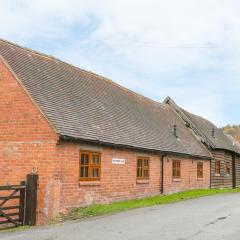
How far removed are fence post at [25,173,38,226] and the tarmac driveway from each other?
1494 mm

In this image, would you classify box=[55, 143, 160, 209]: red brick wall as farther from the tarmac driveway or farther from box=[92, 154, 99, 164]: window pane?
the tarmac driveway

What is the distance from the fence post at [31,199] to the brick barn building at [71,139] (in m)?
0.62

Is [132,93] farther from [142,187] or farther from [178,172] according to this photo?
[142,187]

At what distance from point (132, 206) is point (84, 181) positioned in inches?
88.7

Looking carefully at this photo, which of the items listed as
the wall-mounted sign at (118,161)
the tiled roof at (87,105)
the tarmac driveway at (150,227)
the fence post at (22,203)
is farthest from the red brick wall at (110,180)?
the tarmac driveway at (150,227)

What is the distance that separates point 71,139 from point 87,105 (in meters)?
4.18

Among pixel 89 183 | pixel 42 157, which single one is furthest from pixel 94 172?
pixel 42 157

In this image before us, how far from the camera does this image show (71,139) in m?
16.8

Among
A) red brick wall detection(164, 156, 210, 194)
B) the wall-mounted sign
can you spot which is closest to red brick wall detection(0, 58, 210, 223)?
the wall-mounted sign

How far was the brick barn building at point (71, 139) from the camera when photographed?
16547 mm

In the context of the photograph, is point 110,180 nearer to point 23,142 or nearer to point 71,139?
point 71,139

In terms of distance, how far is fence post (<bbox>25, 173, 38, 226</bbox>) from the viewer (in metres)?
15.1

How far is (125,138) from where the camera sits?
68.7 ft

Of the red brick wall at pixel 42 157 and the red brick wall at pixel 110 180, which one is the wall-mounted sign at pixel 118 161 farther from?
the red brick wall at pixel 42 157
